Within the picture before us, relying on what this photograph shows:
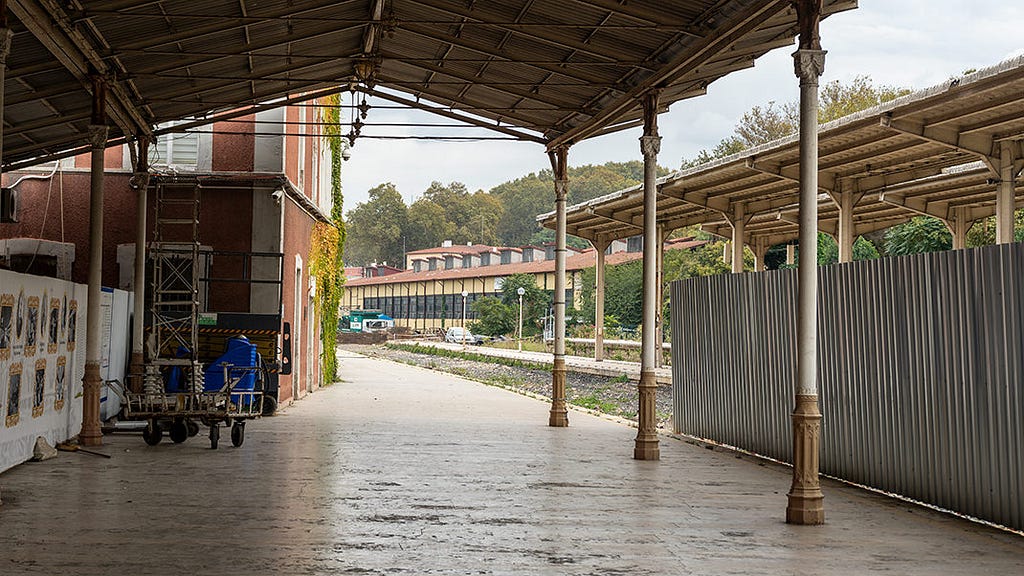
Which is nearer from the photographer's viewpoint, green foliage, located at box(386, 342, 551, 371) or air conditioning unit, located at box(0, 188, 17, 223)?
air conditioning unit, located at box(0, 188, 17, 223)

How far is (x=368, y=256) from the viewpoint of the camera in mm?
111250

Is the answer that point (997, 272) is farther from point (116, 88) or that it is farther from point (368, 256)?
point (368, 256)

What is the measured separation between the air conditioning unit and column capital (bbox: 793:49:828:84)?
13576 millimetres

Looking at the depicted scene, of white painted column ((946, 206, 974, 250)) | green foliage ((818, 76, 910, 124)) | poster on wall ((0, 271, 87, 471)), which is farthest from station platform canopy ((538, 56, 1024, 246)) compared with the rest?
green foliage ((818, 76, 910, 124))

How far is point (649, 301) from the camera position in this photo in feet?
41.8

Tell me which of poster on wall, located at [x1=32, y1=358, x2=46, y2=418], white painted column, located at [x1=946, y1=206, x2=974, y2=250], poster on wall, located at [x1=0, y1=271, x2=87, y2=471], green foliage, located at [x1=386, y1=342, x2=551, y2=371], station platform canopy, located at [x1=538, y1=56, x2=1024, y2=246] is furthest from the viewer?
green foliage, located at [x1=386, y1=342, x2=551, y2=371]

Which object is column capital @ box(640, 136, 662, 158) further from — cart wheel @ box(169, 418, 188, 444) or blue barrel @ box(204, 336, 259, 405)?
cart wheel @ box(169, 418, 188, 444)

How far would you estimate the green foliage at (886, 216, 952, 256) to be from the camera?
3052 cm

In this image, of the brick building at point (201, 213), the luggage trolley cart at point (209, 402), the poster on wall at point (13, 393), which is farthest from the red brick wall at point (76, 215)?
the poster on wall at point (13, 393)

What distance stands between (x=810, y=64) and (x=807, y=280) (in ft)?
5.60

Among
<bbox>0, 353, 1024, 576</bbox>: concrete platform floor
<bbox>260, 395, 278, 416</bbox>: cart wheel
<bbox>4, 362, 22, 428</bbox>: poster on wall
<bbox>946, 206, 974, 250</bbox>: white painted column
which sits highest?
<bbox>946, 206, 974, 250</bbox>: white painted column

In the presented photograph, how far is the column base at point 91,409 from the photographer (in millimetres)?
12734

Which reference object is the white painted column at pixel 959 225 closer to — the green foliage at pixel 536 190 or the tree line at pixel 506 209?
the tree line at pixel 506 209

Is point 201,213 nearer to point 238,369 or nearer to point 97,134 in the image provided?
point 238,369
